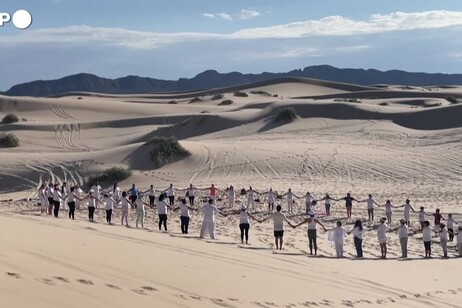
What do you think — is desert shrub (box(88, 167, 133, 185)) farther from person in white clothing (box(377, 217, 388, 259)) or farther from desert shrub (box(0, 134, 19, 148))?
person in white clothing (box(377, 217, 388, 259))

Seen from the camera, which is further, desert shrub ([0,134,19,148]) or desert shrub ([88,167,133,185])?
desert shrub ([0,134,19,148])

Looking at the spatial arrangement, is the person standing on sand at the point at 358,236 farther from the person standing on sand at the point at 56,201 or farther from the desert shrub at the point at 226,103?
the desert shrub at the point at 226,103

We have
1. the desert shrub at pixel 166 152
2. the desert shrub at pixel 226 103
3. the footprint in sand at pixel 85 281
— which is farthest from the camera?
the desert shrub at pixel 226 103

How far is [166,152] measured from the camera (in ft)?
116

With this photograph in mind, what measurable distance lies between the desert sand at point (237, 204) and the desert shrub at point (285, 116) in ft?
1.63

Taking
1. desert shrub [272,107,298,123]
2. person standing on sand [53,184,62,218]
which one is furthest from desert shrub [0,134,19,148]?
person standing on sand [53,184,62,218]

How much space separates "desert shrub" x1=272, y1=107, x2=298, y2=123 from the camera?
51594 millimetres

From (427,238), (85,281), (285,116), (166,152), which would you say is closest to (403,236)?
(427,238)

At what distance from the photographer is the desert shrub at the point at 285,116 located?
2031 inches

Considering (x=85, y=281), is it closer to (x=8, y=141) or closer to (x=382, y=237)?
(x=382, y=237)

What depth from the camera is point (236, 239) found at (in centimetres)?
1769

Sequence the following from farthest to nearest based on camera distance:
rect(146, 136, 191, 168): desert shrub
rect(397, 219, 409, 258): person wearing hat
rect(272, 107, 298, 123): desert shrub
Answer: rect(272, 107, 298, 123): desert shrub
rect(146, 136, 191, 168): desert shrub
rect(397, 219, 409, 258): person wearing hat

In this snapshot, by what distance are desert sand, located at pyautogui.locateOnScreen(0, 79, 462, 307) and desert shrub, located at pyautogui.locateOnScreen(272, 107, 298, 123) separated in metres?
0.50

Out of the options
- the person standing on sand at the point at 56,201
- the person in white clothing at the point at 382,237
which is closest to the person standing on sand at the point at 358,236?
the person in white clothing at the point at 382,237
